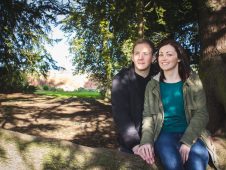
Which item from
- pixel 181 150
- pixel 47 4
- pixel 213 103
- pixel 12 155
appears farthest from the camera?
pixel 47 4

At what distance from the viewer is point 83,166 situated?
8.23ft

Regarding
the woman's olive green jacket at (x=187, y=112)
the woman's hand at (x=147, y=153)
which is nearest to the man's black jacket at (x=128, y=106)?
the woman's olive green jacket at (x=187, y=112)

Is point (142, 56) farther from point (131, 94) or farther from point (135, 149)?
point (135, 149)

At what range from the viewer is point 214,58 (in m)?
6.49

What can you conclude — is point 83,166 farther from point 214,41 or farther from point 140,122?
point 214,41

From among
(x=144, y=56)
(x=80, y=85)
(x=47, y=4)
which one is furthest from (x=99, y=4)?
(x=80, y=85)

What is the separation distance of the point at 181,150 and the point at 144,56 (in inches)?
32.8

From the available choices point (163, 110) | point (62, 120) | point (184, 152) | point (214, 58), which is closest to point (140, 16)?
point (62, 120)

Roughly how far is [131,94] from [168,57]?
16.8 inches

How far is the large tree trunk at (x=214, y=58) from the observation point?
630 cm

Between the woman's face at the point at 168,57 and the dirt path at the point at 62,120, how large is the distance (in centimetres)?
595

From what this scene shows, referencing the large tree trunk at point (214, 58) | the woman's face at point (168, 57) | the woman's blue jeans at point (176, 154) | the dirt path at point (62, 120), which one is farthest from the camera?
the dirt path at point (62, 120)

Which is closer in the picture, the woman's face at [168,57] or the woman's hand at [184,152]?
the woman's hand at [184,152]

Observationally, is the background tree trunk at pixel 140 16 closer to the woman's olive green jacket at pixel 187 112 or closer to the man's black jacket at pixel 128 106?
the man's black jacket at pixel 128 106
